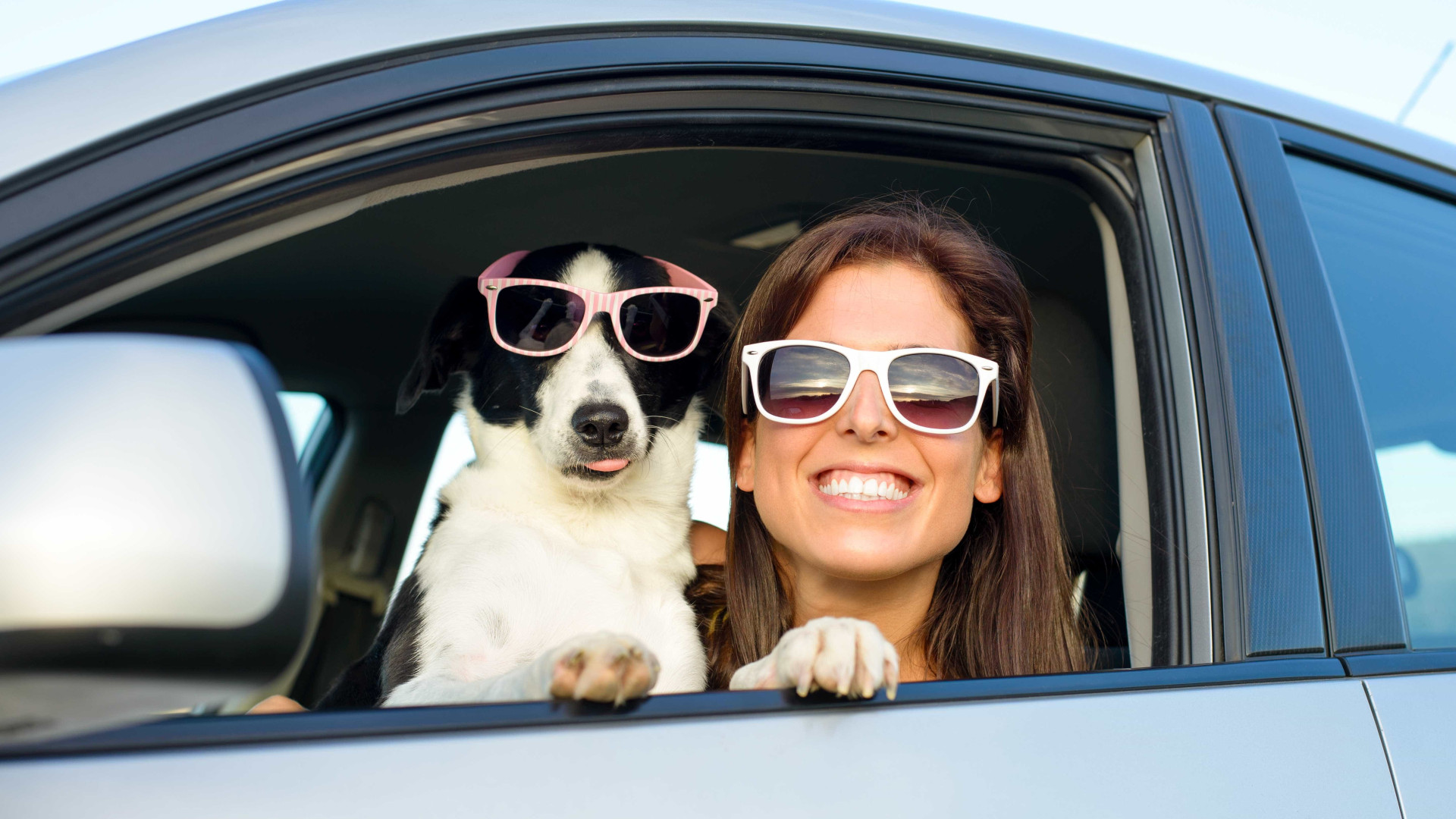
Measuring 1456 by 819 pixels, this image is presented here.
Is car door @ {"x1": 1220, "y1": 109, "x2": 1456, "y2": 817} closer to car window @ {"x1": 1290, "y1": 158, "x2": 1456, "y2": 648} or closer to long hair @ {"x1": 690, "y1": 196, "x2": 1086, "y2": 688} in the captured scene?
car window @ {"x1": 1290, "y1": 158, "x2": 1456, "y2": 648}

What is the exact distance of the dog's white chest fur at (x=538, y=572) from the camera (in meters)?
1.75

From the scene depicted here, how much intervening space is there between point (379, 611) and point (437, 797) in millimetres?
2700

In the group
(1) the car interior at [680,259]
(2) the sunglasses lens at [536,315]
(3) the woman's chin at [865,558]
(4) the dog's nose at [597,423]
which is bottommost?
(3) the woman's chin at [865,558]

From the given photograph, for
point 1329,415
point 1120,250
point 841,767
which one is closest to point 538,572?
point 841,767

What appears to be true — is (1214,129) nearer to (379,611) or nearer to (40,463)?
(40,463)

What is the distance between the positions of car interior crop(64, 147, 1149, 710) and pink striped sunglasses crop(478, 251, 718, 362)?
0.67 feet

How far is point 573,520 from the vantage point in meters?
2.09

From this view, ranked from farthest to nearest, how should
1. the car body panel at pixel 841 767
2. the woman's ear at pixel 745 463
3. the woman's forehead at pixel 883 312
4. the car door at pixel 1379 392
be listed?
1. the woman's ear at pixel 745 463
2. the woman's forehead at pixel 883 312
3. the car door at pixel 1379 392
4. the car body panel at pixel 841 767

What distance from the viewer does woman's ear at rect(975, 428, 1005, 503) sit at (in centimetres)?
179

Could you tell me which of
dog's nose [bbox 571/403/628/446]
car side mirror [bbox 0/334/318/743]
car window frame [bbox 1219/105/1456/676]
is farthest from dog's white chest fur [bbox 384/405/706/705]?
car window frame [bbox 1219/105/1456/676]

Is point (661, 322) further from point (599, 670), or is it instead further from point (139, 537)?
point (139, 537)

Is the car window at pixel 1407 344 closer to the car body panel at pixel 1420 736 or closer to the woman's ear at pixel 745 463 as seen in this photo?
the car body panel at pixel 1420 736

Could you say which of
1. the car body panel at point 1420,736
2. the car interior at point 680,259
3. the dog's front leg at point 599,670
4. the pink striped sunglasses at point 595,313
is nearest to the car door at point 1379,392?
the car body panel at point 1420,736

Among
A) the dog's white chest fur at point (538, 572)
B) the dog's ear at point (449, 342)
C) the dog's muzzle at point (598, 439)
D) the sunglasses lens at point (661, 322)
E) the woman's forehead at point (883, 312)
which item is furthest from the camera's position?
the dog's ear at point (449, 342)
